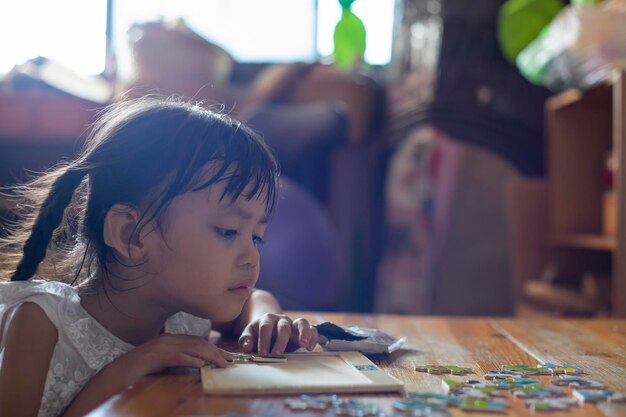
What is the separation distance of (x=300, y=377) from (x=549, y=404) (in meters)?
0.23

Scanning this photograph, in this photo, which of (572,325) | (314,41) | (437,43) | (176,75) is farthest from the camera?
(314,41)

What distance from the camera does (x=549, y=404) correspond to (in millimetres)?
654

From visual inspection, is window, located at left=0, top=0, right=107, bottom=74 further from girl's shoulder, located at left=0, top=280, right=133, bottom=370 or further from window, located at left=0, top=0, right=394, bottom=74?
girl's shoulder, located at left=0, top=280, right=133, bottom=370

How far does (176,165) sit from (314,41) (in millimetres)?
2889

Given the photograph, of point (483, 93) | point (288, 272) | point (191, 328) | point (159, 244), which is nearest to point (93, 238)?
point (159, 244)

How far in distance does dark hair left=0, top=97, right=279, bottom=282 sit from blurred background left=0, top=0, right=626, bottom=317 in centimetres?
120

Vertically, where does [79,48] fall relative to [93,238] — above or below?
above

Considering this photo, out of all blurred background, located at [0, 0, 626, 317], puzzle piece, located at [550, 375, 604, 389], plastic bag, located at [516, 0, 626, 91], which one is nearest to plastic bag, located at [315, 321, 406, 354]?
puzzle piece, located at [550, 375, 604, 389]

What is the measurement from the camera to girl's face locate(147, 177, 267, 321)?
0.94m

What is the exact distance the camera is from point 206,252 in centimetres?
94

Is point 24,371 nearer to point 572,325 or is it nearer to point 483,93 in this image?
point 572,325

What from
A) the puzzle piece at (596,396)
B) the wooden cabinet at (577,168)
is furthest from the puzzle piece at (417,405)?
the wooden cabinet at (577,168)

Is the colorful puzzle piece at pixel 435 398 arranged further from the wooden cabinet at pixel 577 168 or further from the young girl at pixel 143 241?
the wooden cabinet at pixel 577 168

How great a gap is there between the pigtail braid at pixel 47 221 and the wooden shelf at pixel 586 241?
4.87ft
